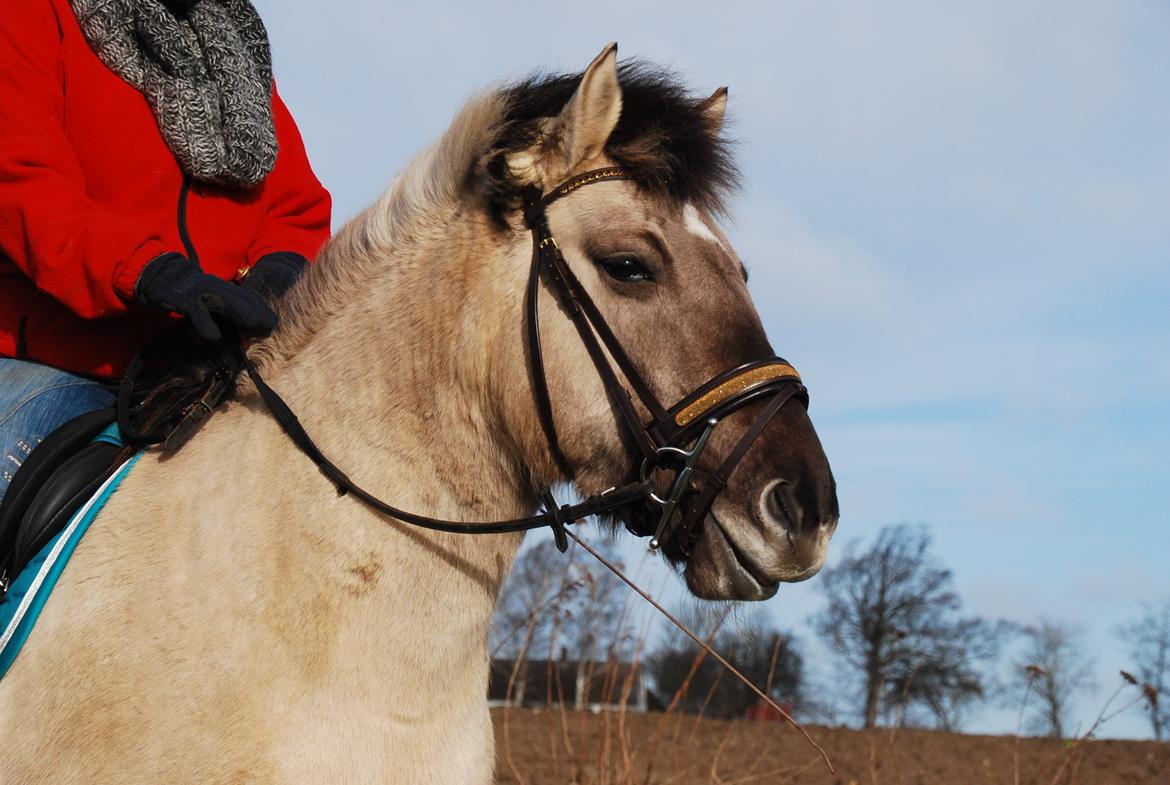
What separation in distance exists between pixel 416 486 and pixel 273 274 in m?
1.13

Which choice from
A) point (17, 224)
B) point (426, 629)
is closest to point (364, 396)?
point (426, 629)

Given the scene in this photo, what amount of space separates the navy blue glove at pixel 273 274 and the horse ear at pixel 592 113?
105cm

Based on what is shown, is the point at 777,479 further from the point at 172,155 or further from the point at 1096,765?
the point at 1096,765

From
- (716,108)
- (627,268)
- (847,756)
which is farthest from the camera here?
(847,756)

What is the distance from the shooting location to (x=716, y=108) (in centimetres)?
348

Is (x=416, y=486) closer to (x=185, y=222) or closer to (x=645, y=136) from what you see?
(x=645, y=136)

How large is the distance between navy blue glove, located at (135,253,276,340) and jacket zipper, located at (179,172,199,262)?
446mm

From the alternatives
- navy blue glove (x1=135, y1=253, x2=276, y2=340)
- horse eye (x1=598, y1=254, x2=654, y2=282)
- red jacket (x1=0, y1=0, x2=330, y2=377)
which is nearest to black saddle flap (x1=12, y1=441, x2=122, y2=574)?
red jacket (x1=0, y1=0, x2=330, y2=377)

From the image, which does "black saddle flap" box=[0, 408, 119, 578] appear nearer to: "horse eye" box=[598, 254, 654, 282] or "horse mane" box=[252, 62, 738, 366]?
"horse mane" box=[252, 62, 738, 366]

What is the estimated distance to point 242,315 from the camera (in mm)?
2971

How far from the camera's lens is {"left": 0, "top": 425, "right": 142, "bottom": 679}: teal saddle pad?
2.68 m

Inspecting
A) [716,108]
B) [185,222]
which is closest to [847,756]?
[716,108]

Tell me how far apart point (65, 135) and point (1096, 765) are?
36.1 feet

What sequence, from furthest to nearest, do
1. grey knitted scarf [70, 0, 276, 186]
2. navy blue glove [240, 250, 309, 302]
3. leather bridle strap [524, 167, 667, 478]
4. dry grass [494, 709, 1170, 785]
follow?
dry grass [494, 709, 1170, 785] → navy blue glove [240, 250, 309, 302] → grey knitted scarf [70, 0, 276, 186] → leather bridle strap [524, 167, 667, 478]
